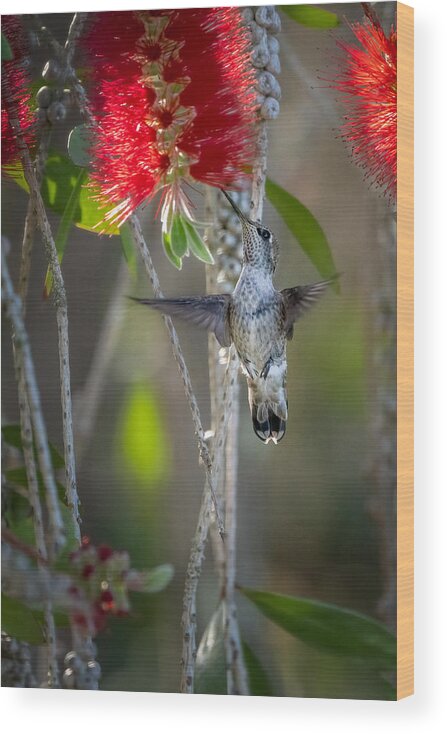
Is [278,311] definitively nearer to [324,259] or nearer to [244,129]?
[324,259]

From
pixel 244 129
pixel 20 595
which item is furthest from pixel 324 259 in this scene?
pixel 20 595

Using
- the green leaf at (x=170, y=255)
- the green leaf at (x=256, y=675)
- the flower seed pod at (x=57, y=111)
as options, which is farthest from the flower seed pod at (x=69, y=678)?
the flower seed pod at (x=57, y=111)

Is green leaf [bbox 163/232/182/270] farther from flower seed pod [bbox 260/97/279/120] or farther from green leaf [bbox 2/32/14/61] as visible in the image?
green leaf [bbox 2/32/14/61]

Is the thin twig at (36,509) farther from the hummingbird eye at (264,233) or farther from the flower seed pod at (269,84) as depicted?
the flower seed pod at (269,84)

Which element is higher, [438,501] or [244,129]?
[244,129]

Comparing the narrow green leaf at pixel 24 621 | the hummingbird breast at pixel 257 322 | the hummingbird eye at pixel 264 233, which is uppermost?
the hummingbird eye at pixel 264 233

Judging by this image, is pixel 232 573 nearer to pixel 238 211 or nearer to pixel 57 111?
pixel 238 211

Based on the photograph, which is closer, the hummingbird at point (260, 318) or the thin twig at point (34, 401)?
the hummingbird at point (260, 318)
